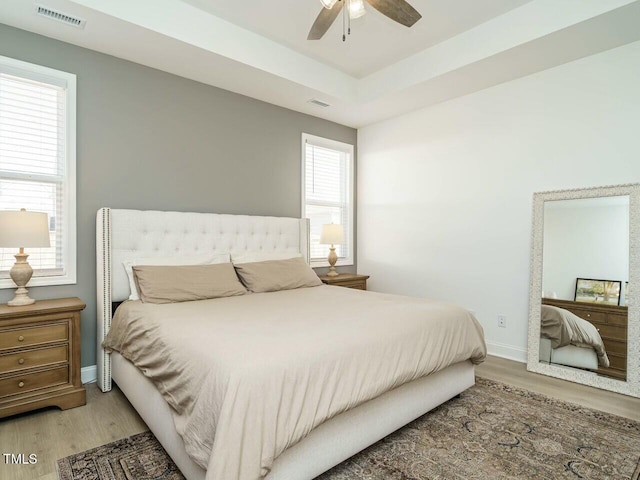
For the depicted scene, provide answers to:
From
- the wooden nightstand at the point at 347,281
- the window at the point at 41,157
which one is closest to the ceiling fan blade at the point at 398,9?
the window at the point at 41,157

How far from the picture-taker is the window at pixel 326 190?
4766 millimetres

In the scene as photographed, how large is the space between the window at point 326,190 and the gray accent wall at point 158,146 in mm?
242

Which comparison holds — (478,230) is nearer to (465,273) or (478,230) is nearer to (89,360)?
(465,273)

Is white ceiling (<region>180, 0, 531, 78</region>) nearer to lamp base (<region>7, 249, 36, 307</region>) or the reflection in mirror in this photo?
the reflection in mirror

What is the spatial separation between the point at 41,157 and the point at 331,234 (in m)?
2.92

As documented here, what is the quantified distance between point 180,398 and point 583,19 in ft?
11.7

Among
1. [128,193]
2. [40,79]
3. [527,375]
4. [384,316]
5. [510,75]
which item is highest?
[510,75]

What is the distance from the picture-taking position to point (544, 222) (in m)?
3.40

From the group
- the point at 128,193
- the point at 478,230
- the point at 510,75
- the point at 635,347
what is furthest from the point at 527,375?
the point at 128,193

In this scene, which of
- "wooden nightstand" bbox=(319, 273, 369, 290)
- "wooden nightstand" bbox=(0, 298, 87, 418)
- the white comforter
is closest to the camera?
the white comforter

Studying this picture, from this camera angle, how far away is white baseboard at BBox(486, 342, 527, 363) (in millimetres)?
3555

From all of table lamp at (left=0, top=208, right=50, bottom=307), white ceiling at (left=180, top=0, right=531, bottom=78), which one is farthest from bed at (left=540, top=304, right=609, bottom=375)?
table lamp at (left=0, top=208, right=50, bottom=307)

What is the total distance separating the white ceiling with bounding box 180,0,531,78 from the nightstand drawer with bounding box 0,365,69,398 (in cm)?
295

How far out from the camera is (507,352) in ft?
12.0
